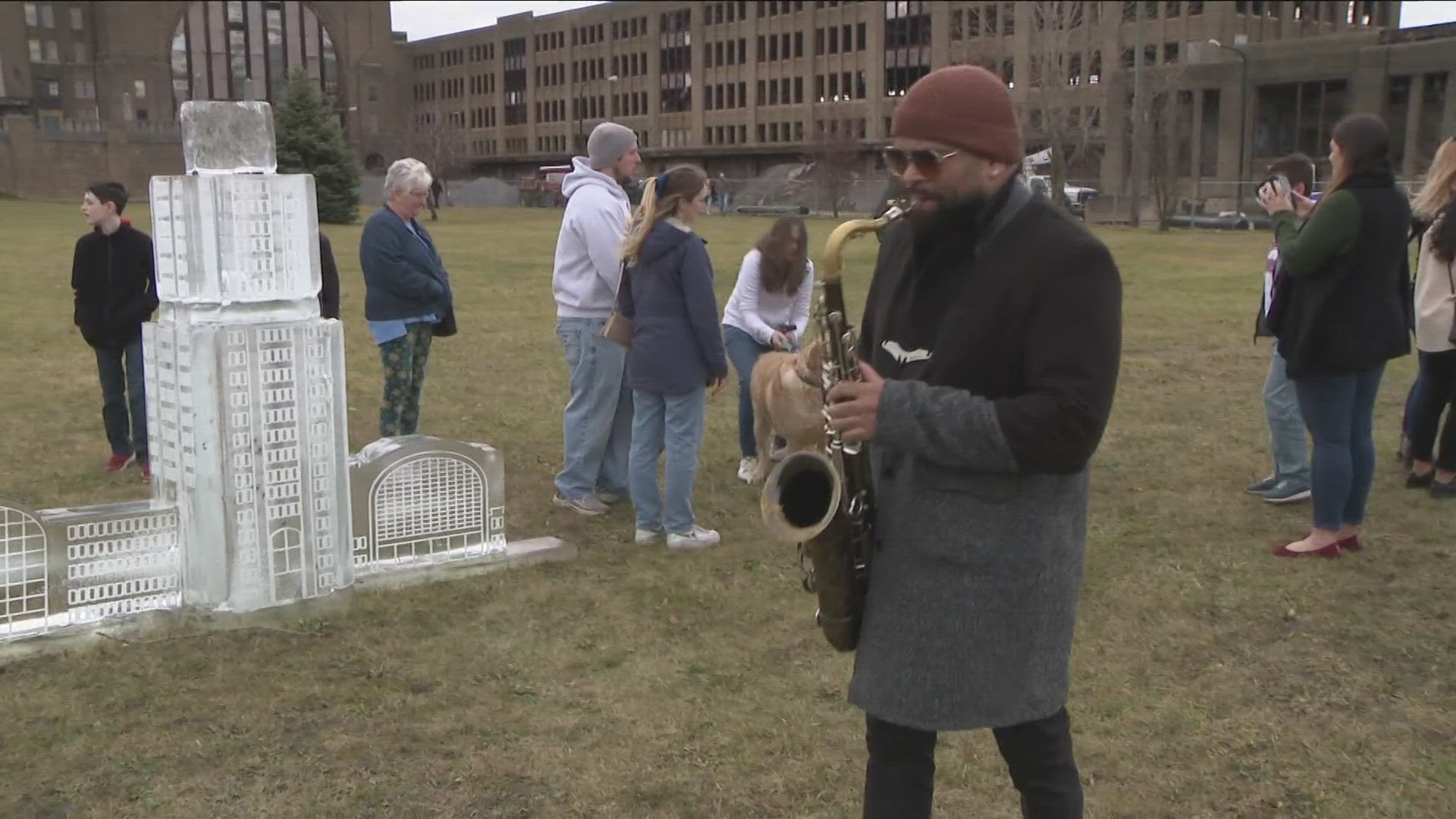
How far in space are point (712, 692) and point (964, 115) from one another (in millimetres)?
2986

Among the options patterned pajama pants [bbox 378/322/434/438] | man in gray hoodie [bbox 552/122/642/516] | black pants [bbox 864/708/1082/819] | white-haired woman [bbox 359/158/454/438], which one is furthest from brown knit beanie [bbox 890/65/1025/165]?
patterned pajama pants [bbox 378/322/434/438]

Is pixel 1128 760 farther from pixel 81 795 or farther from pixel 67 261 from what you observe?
pixel 67 261

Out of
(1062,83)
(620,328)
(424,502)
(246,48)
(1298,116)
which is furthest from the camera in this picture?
(246,48)

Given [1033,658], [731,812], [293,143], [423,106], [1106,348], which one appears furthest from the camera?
[423,106]

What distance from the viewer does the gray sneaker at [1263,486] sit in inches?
306

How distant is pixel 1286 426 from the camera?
7.50 metres

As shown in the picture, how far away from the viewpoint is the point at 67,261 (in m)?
24.8

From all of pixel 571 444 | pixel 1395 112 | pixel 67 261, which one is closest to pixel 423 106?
pixel 1395 112

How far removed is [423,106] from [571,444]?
118853mm

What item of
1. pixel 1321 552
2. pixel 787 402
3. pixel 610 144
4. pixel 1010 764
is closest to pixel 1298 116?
pixel 1321 552

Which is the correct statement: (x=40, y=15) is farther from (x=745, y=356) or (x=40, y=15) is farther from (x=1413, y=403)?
(x=1413, y=403)

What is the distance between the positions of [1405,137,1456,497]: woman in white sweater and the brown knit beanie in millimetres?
5696

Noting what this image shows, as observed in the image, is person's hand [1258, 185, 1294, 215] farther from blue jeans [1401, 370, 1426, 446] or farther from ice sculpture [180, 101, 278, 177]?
ice sculpture [180, 101, 278, 177]

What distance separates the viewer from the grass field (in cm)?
404
